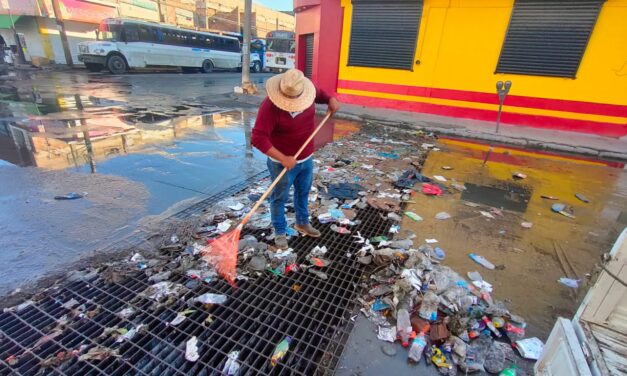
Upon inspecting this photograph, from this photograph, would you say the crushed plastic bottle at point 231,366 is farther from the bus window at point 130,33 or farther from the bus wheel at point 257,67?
the bus wheel at point 257,67

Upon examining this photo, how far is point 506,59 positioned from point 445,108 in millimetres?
1967

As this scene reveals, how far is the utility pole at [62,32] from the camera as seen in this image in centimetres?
1964

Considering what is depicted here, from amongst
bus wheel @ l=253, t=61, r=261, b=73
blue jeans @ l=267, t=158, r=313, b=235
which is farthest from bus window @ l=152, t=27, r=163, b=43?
blue jeans @ l=267, t=158, r=313, b=235

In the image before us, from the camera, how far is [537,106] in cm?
860

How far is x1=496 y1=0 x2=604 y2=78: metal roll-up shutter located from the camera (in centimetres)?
765

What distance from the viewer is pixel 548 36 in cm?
802

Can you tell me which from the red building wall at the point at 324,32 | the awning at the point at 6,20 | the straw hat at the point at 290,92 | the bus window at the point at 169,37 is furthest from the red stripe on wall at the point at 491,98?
the awning at the point at 6,20

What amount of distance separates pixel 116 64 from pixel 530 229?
70.7 ft

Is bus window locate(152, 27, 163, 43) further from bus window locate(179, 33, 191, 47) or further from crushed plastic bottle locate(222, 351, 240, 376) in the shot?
crushed plastic bottle locate(222, 351, 240, 376)

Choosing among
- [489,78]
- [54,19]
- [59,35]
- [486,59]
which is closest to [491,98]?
[489,78]

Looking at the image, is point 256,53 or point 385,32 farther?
point 256,53

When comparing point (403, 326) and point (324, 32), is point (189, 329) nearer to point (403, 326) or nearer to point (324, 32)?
point (403, 326)

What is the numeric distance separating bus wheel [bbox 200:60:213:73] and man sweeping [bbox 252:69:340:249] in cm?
2278

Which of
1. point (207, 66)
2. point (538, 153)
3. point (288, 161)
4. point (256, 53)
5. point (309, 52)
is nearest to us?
point (288, 161)
